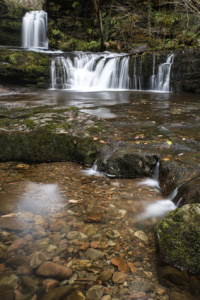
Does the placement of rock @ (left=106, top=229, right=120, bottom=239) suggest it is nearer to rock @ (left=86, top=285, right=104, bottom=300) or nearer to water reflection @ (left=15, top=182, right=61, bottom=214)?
rock @ (left=86, top=285, right=104, bottom=300)

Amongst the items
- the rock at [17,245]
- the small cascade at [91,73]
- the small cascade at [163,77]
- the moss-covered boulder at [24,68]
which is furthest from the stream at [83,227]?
the moss-covered boulder at [24,68]

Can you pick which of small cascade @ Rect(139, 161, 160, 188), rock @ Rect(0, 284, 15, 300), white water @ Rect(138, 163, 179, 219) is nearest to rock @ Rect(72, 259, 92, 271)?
rock @ Rect(0, 284, 15, 300)

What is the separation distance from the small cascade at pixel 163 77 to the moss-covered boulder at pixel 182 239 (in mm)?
11263

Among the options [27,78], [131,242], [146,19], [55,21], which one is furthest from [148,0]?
[131,242]

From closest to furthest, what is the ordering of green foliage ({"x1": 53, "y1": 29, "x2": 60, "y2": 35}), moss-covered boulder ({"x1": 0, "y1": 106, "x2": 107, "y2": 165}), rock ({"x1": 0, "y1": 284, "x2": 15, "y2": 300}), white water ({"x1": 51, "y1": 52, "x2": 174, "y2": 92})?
rock ({"x1": 0, "y1": 284, "x2": 15, "y2": 300})
moss-covered boulder ({"x1": 0, "y1": 106, "x2": 107, "y2": 165})
white water ({"x1": 51, "y1": 52, "x2": 174, "y2": 92})
green foliage ({"x1": 53, "y1": 29, "x2": 60, "y2": 35})

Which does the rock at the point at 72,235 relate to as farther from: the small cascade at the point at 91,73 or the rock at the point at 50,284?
the small cascade at the point at 91,73

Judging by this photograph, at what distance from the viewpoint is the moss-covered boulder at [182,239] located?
5.27ft

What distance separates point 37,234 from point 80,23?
23.3 m

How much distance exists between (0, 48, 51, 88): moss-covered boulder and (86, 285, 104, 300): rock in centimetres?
1342

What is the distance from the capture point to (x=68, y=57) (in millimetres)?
14180

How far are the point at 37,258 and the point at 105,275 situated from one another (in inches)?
24.1

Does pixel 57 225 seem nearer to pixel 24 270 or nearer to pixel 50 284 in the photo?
pixel 24 270

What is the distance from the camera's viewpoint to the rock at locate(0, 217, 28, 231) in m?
2.16

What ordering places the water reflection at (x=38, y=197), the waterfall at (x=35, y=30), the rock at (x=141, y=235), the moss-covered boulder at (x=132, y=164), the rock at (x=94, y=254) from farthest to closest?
the waterfall at (x=35, y=30) < the moss-covered boulder at (x=132, y=164) < the water reflection at (x=38, y=197) < the rock at (x=141, y=235) < the rock at (x=94, y=254)
